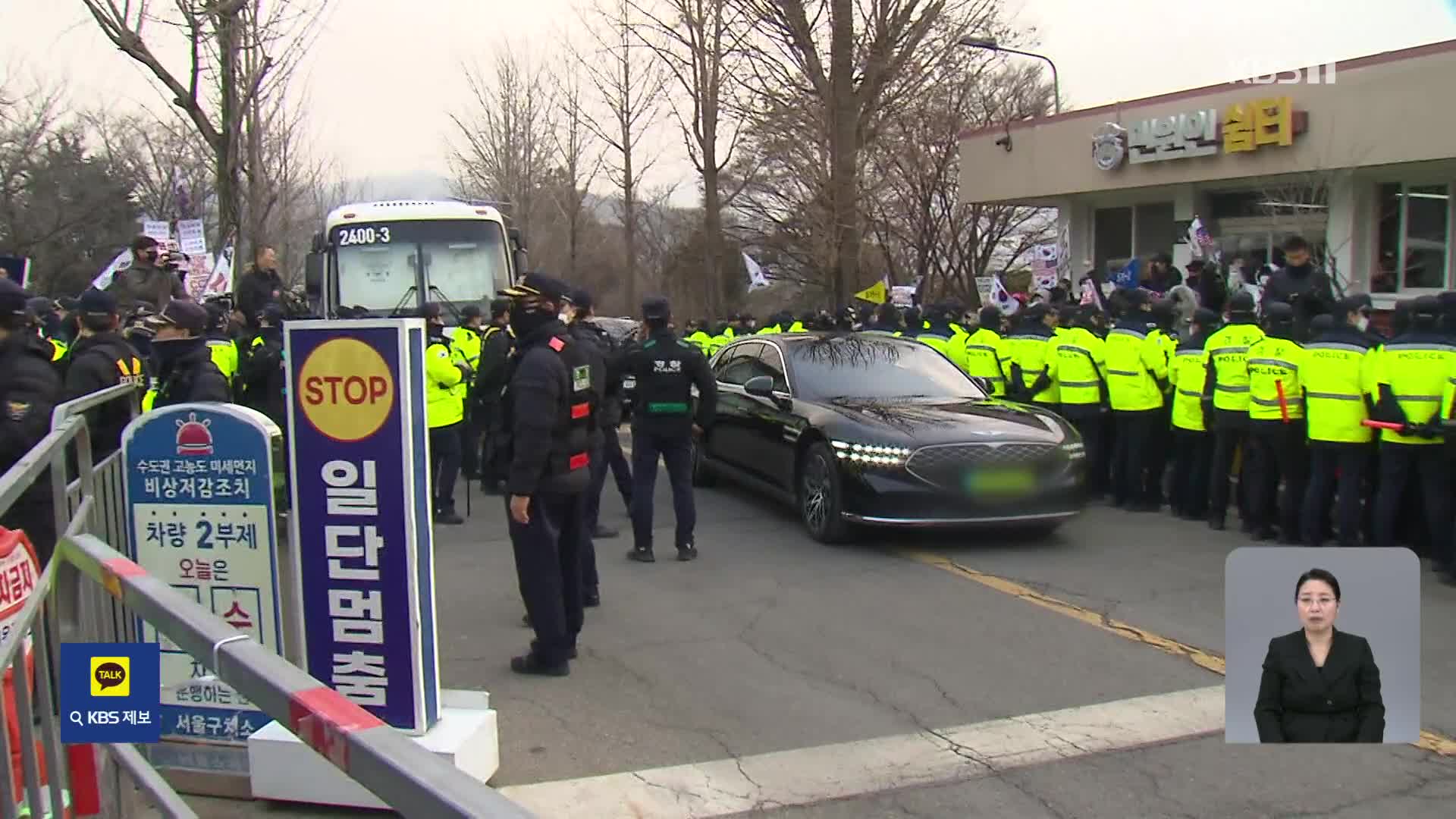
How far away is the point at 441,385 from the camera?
1013cm

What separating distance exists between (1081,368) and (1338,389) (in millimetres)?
2660

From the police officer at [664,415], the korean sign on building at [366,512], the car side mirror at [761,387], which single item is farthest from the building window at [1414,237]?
the korean sign on building at [366,512]

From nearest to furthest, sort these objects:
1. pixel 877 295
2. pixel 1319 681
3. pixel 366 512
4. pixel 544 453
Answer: pixel 1319 681 < pixel 366 512 < pixel 544 453 < pixel 877 295

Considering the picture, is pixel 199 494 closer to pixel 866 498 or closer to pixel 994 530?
pixel 866 498

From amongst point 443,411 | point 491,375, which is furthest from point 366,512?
point 443,411

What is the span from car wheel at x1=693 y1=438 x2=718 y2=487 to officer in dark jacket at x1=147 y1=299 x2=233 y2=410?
223 inches

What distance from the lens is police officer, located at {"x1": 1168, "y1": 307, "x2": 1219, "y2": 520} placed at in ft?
31.6

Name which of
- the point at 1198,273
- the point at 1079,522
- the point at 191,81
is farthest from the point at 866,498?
the point at 191,81

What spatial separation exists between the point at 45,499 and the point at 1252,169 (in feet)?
61.8

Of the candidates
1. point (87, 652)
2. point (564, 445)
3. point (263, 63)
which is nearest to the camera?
point (87, 652)

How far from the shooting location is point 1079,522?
998 centimetres

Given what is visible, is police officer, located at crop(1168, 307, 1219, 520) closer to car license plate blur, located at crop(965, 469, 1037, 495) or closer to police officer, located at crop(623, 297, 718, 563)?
car license plate blur, located at crop(965, 469, 1037, 495)

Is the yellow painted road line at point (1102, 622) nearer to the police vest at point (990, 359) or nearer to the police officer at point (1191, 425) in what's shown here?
the police officer at point (1191, 425)

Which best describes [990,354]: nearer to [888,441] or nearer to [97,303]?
[888,441]
